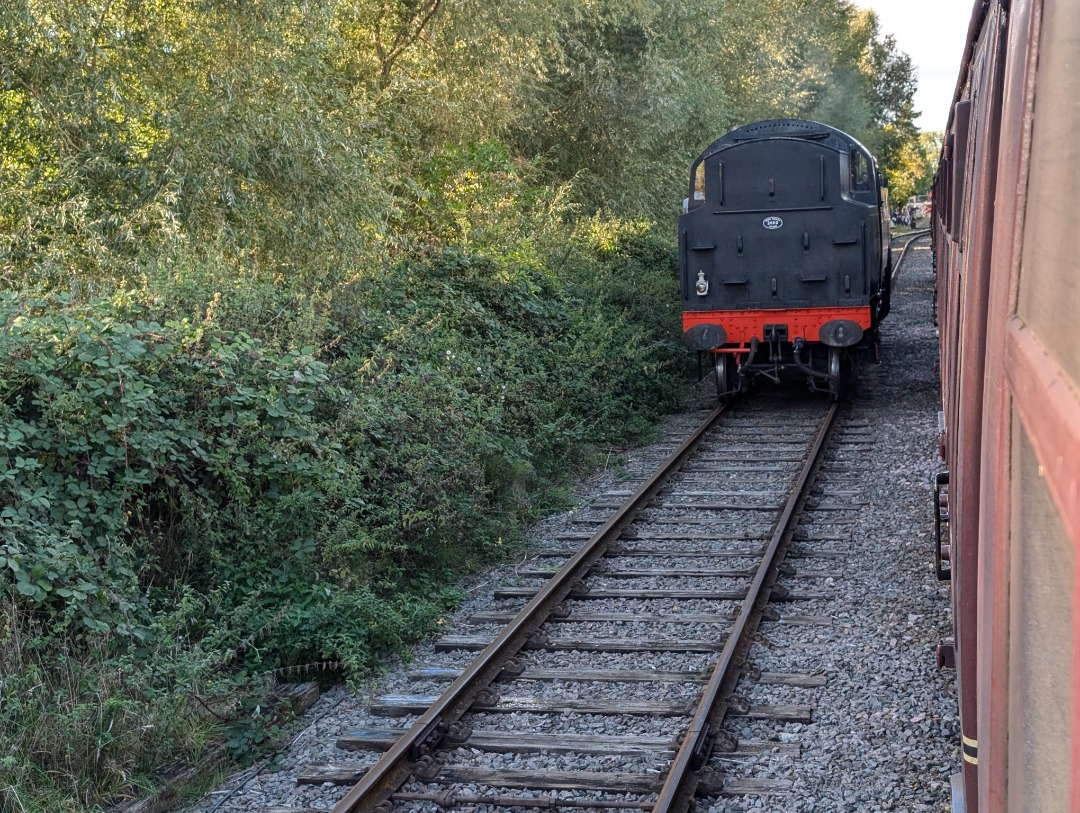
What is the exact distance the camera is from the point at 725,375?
14.4 metres

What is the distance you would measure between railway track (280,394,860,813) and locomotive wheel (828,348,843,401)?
4.10 metres

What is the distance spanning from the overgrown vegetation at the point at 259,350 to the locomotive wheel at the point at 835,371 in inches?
89.5

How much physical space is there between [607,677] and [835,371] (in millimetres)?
8646

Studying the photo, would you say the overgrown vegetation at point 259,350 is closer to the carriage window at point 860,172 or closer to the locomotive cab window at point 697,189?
the locomotive cab window at point 697,189

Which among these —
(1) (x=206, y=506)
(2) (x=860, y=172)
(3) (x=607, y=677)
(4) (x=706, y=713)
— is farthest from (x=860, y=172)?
(4) (x=706, y=713)

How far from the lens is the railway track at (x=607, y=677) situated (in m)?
5.06

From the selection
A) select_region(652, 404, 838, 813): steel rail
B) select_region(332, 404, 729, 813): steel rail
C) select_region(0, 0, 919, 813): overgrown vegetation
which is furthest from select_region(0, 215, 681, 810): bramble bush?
select_region(652, 404, 838, 813): steel rail

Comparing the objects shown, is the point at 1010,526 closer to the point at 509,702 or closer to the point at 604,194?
the point at 509,702

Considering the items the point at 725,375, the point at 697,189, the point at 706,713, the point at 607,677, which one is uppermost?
the point at 697,189

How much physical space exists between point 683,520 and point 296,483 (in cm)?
351

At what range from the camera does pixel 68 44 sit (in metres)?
9.88

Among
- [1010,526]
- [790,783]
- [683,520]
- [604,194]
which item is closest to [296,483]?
[683,520]

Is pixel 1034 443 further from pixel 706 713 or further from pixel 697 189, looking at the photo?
pixel 697 189

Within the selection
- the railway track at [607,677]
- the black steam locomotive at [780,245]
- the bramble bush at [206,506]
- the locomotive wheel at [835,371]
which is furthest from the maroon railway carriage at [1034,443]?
the locomotive wheel at [835,371]
